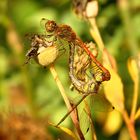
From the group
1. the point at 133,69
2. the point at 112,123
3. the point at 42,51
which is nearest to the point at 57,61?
the point at 112,123

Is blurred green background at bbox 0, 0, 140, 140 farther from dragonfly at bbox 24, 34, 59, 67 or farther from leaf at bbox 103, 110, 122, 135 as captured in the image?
dragonfly at bbox 24, 34, 59, 67

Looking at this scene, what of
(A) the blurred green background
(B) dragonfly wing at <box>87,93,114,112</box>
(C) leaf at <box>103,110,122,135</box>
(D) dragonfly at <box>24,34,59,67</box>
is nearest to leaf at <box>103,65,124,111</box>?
(B) dragonfly wing at <box>87,93,114,112</box>

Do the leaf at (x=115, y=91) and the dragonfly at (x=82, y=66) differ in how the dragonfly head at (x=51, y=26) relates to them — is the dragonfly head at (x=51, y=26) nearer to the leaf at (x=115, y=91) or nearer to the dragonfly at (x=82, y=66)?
the dragonfly at (x=82, y=66)

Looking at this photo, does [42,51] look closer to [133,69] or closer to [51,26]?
[51,26]

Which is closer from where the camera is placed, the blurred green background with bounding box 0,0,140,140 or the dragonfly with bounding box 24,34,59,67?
the dragonfly with bounding box 24,34,59,67

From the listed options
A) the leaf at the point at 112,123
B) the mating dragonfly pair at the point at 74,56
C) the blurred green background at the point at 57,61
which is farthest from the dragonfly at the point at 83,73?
the leaf at the point at 112,123
